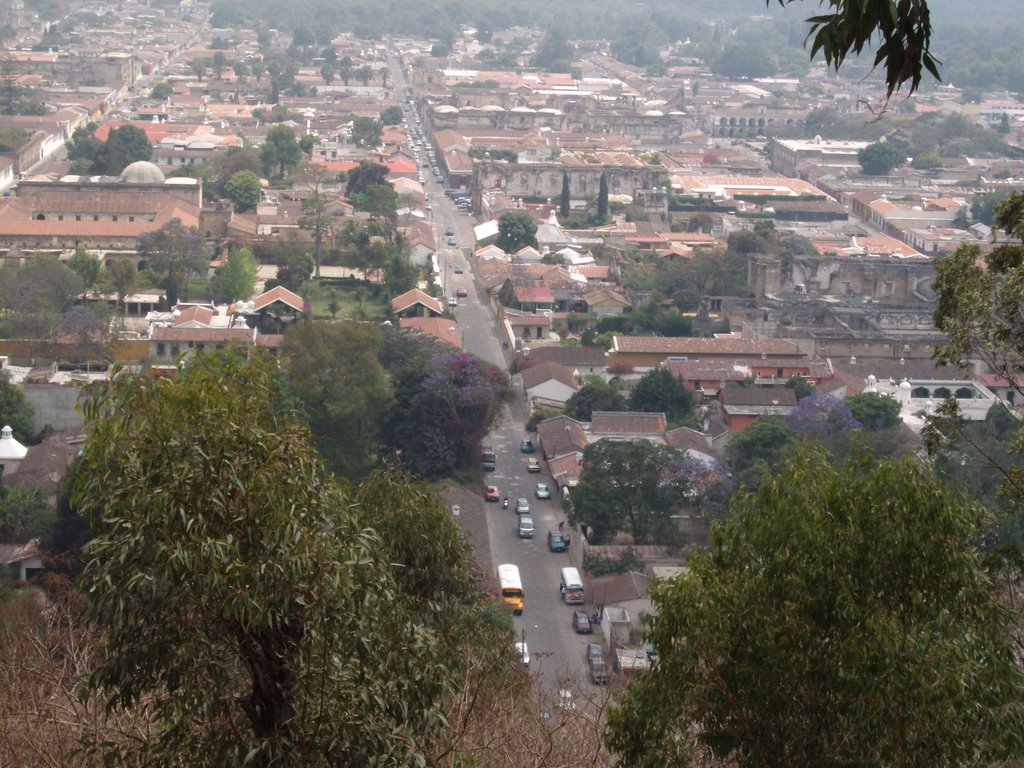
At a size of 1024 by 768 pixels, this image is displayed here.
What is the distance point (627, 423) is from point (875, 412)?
2.35m

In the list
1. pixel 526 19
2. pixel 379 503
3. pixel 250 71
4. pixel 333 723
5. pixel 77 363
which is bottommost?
pixel 526 19

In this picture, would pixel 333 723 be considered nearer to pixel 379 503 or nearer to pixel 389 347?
pixel 379 503

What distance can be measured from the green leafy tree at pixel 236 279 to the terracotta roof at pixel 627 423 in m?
5.96

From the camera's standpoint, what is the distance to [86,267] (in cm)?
1906

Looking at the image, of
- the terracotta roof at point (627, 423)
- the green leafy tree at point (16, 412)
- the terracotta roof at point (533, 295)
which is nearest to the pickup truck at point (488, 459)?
the terracotta roof at point (627, 423)

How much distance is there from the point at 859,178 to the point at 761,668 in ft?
94.8

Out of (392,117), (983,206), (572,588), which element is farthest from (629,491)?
(392,117)

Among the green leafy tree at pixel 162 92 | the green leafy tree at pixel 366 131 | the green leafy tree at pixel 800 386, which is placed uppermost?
the green leafy tree at pixel 800 386

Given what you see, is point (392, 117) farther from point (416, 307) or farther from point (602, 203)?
point (416, 307)

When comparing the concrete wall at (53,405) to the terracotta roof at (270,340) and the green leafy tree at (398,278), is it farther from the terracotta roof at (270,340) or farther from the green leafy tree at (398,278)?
the green leafy tree at (398,278)

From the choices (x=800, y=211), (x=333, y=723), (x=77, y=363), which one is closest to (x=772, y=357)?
(x=77, y=363)

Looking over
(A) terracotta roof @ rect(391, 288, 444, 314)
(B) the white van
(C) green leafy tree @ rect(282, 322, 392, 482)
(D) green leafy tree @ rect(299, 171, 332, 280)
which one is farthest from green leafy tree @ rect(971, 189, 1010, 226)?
(B) the white van

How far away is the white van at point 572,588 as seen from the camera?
11.4 metres

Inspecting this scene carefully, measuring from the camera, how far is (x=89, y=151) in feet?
93.4
